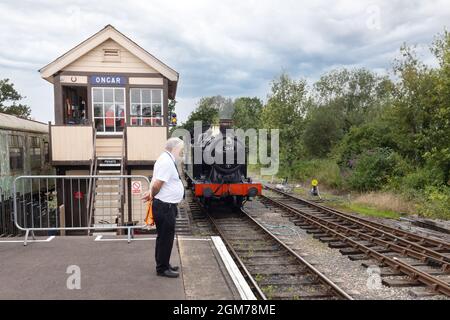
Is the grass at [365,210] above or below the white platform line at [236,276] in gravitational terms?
below

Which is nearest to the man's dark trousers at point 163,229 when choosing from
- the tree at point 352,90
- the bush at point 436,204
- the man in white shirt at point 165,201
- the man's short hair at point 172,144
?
the man in white shirt at point 165,201

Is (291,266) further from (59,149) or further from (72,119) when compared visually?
(72,119)

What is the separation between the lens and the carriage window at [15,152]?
12344 millimetres

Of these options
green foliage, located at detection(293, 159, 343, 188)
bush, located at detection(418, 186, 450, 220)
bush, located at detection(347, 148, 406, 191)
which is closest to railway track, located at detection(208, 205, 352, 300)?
bush, located at detection(418, 186, 450, 220)

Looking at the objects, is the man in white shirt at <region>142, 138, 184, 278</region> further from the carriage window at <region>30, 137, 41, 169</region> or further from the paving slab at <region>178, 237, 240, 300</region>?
the carriage window at <region>30, 137, 41, 169</region>

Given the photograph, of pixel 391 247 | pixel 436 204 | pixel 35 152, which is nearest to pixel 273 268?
pixel 391 247

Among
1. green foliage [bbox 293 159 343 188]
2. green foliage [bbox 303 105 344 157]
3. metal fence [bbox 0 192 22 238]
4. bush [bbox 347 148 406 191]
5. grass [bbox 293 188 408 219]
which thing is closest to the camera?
metal fence [bbox 0 192 22 238]

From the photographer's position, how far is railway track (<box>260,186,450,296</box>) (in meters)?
6.86

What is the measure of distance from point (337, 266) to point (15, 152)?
10621 mm

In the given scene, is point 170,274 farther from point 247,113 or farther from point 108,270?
point 247,113

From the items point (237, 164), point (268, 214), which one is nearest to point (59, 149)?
point (237, 164)

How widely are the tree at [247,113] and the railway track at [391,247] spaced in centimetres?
4236

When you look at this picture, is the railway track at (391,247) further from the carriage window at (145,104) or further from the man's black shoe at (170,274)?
the carriage window at (145,104)

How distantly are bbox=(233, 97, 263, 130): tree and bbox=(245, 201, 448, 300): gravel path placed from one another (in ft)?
141
